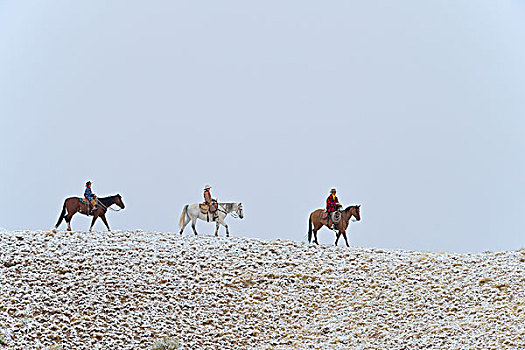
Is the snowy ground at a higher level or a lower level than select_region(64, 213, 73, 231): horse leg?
lower

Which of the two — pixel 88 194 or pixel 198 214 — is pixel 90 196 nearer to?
pixel 88 194

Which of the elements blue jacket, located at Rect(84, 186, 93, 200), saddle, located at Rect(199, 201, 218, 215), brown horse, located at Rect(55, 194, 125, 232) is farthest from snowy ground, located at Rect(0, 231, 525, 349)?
saddle, located at Rect(199, 201, 218, 215)

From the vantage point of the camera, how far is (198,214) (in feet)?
96.5

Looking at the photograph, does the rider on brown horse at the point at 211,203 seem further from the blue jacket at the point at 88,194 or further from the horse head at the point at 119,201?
the blue jacket at the point at 88,194

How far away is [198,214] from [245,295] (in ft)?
21.5

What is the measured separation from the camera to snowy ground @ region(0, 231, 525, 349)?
67.5 feet

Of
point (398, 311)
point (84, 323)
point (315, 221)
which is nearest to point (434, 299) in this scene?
point (398, 311)

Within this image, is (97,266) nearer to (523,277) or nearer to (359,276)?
(359,276)

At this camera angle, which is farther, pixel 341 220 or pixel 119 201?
pixel 119 201

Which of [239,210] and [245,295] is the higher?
[239,210]

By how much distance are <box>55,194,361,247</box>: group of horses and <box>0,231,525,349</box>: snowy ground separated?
1.02 m

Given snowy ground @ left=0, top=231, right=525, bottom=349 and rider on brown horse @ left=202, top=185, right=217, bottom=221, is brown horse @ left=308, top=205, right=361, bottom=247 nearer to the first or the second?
snowy ground @ left=0, top=231, right=525, bottom=349

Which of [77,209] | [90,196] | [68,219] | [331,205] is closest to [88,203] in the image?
[90,196]

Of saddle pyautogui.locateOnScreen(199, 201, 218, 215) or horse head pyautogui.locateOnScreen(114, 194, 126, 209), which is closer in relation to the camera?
horse head pyautogui.locateOnScreen(114, 194, 126, 209)
